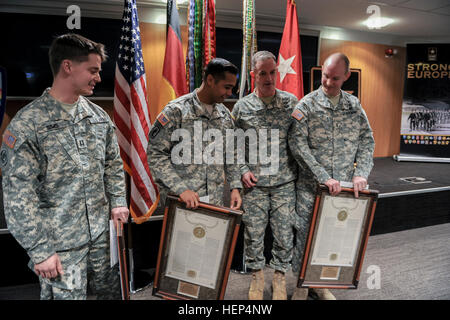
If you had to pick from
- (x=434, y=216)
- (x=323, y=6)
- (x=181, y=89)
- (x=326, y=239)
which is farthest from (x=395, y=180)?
(x=181, y=89)

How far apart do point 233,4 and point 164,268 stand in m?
4.07

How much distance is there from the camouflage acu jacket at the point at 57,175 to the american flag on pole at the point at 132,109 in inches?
25.6

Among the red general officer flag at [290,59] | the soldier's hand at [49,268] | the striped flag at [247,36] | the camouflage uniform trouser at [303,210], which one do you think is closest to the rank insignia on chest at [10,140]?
the soldier's hand at [49,268]

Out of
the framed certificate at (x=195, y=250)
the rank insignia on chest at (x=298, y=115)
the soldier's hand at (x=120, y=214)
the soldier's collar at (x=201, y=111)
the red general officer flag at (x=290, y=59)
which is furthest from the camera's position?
the red general officer flag at (x=290, y=59)

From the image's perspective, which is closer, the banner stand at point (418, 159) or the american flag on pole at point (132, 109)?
the american flag on pole at point (132, 109)

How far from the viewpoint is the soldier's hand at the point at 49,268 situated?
1093mm

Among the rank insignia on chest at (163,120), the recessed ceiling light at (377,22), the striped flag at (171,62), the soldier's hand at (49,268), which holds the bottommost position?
the soldier's hand at (49,268)

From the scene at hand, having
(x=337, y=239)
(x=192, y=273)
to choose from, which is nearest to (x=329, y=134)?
(x=337, y=239)

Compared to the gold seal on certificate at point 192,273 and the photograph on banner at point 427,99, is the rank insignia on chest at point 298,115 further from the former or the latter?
the photograph on banner at point 427,99

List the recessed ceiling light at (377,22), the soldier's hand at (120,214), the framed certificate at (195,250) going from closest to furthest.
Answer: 1. the soldier's hand at (120,214)
2. the framed certificate at (195,250)
3. the recessed ceiling light at (377,22)

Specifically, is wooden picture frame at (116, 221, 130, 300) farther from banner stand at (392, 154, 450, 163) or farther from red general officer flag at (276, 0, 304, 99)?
banner stand at (392, 154, 450, 163)

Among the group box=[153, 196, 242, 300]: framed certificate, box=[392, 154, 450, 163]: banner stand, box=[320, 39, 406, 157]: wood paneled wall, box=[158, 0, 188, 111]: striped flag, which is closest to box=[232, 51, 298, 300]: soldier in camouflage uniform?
box=[153, 196, 242, 300]: framed certificate

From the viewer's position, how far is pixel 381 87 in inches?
249

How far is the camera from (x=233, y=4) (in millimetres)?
4312
